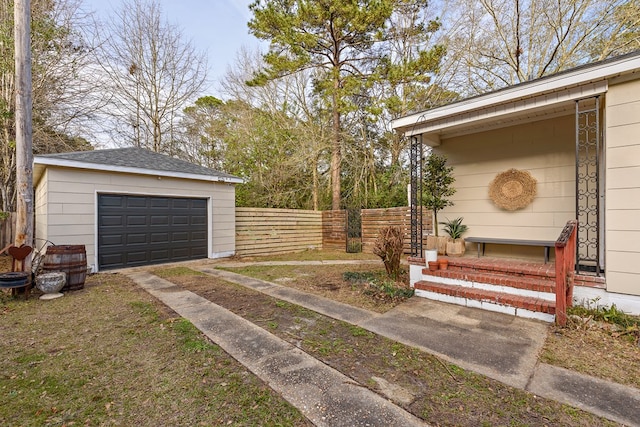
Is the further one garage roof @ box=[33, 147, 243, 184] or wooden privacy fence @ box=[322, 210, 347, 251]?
wooden privacy fence @ box=[322, 210, 347, 251]

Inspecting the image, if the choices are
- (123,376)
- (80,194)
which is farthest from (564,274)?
(80,194)

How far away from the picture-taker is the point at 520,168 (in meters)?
5.14

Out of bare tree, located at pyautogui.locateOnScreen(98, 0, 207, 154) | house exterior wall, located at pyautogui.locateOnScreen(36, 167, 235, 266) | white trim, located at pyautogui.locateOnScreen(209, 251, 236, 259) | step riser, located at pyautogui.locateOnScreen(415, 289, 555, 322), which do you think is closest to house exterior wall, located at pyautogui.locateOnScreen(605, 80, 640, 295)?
step riser, located at pyautogui.locateOnScreen(415, 289, 555, 322)

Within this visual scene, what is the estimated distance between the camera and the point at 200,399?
1896 millimetres

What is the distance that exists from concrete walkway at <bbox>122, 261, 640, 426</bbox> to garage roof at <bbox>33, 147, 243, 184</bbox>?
3866 mm

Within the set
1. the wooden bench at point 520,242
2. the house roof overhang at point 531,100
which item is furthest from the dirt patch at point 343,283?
the house roof overhang at point 531,100

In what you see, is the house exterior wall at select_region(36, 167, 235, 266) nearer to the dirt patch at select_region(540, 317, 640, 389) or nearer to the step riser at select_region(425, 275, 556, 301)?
the step riser at select_region(425, 275, 556, 301)

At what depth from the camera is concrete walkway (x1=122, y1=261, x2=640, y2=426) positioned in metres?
1.79

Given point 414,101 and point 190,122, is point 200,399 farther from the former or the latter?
point 190,122

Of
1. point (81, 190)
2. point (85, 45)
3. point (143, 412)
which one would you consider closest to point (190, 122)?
point (85, 45)

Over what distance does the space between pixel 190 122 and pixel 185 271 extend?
1059cm

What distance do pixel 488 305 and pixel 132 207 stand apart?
7.55m

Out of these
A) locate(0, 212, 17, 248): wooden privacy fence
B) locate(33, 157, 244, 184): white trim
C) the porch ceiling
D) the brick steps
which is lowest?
the brick steps

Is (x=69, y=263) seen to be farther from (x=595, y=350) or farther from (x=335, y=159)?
(x=335, y=159)
